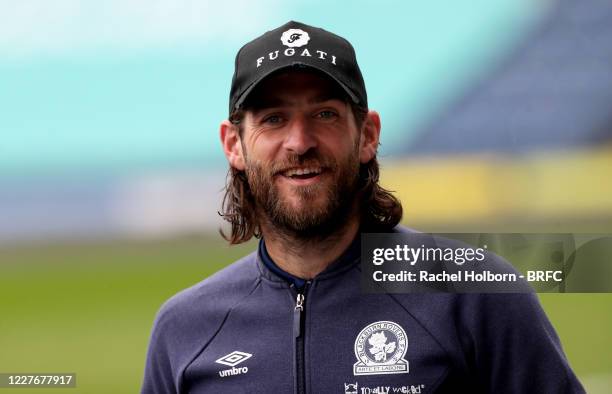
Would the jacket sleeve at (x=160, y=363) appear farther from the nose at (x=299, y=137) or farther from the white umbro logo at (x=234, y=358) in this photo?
the nose at (x=299, y=137)

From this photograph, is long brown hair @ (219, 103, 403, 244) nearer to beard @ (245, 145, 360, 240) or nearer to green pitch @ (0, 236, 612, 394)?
beard @ (245, 145, 360, 240)

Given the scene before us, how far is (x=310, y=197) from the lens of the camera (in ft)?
5.02

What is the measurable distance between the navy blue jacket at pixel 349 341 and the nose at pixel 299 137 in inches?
9.1

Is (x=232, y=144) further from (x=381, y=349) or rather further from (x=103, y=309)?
(x=103, y=309)

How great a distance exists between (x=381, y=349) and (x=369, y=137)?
41 centimetres

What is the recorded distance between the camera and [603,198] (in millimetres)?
2148

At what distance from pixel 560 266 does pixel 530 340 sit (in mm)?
321

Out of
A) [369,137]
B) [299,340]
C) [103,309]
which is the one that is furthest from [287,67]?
[103,309]

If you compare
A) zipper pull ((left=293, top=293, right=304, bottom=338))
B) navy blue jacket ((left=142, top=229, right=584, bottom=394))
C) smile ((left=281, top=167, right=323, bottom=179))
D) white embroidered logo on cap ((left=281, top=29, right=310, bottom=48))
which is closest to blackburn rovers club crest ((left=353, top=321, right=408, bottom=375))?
navy blue jacket ((left=142, top=229, right=584, bottom=394))

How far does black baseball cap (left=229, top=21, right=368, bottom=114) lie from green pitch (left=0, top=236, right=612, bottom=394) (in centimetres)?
72

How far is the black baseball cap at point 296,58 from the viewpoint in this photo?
1.53 metres

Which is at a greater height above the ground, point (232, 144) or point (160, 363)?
point (232, 144)

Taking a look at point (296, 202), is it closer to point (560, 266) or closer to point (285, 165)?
point (285, 165)

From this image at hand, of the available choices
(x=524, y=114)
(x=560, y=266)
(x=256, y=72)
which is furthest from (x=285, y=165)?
(x=524, y=114)
